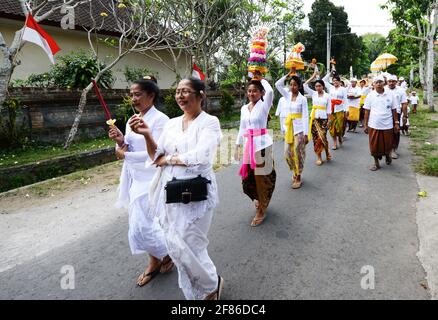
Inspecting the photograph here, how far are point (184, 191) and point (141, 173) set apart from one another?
0.72 meters

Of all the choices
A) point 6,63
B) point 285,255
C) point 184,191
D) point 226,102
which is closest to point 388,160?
point 285,255

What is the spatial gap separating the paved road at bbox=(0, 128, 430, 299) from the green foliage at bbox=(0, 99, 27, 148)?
165 inches

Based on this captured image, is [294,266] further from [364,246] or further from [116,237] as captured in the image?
[116,237]

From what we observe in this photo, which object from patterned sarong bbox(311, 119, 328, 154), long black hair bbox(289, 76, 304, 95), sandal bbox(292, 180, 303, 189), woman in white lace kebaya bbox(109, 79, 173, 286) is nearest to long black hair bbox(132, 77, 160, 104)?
woman in white lace kebaya bbox(109, 79, 173, 286)

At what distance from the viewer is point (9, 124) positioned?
7875mm

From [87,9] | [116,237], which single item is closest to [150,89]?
[116,237]

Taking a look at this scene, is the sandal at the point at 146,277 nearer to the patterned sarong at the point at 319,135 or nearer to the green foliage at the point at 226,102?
the patterned sarong at the point at 319,135

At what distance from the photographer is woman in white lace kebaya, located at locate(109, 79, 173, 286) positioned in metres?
3.00

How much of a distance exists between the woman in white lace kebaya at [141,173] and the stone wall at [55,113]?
484 cm

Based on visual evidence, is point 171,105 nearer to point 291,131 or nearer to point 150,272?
point 291,131

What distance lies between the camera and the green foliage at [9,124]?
7.71m

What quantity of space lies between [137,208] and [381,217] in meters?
3.29

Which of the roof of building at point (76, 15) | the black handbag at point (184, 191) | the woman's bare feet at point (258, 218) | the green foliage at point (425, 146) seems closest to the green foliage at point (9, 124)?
the roof of building at point (76, 15)

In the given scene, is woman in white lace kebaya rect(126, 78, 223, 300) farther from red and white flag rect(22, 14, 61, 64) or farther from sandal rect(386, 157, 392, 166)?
sandal rect(386, 157, 392, 166)
